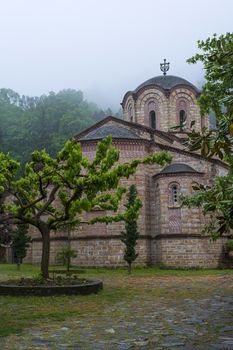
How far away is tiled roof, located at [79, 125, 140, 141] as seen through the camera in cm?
2510

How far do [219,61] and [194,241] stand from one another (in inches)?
749

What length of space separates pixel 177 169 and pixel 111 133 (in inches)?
178

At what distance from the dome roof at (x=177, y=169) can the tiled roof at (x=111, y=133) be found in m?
2.72

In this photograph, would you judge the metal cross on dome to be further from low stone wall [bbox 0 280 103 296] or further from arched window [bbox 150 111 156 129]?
low stone wall [bbox 0 280 103 296]

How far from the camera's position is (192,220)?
75.1ft

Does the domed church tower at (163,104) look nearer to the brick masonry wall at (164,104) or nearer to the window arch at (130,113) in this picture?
the brick masonry wall at (164,104)

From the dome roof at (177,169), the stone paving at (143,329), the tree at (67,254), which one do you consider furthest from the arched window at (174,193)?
the stone paving at (143,329)

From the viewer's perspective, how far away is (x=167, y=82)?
32.0m

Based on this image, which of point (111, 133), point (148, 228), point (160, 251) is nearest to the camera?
point (160, 251)

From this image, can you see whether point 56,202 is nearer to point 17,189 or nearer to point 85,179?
point 17,189

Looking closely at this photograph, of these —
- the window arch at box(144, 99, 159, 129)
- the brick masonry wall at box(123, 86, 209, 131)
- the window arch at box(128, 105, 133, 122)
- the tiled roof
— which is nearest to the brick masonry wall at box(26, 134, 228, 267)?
the tiled roof

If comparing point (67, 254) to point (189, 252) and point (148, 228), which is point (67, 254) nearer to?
point (148, 228)

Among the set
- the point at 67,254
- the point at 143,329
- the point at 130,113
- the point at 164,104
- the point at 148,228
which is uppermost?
the point at 164,104

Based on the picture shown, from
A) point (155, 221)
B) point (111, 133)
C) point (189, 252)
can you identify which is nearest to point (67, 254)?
point (155, 221)
